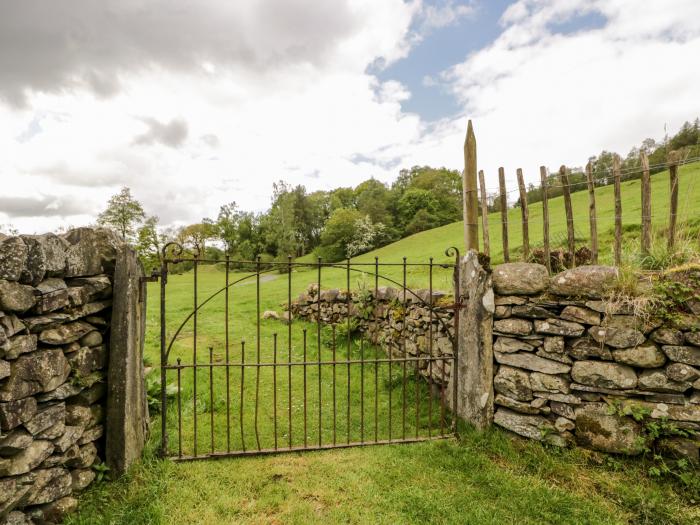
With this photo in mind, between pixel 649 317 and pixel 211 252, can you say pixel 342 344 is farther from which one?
pixel 211 252

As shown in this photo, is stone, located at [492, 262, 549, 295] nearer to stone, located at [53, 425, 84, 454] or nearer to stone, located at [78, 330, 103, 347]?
stone, located at [78, 330, 103, 347]

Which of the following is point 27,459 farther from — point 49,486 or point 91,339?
point 91,339

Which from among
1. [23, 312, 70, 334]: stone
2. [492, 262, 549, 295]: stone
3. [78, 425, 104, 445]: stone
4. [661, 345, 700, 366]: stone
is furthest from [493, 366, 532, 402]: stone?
[23, 312, 70, 334]: stone

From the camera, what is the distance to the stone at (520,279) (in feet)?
13.4

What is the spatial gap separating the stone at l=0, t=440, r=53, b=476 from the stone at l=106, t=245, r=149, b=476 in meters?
0.58

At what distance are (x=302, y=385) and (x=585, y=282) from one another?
4.45 meters

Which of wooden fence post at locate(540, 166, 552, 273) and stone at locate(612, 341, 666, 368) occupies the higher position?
wooden fence post at locate(540, 166, 552, 273)

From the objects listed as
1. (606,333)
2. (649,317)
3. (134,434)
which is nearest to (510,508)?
(606,333)

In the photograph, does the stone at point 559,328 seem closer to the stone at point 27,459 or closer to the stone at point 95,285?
the stone at point 95,285

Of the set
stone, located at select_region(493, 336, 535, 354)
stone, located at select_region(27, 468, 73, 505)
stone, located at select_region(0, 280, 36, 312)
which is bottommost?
stone, located at select_region(27, 468, 73, 505)

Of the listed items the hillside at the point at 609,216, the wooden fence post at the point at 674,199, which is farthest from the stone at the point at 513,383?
the wooden fence post at the point at 674,199

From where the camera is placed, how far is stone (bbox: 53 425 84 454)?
2809 mm

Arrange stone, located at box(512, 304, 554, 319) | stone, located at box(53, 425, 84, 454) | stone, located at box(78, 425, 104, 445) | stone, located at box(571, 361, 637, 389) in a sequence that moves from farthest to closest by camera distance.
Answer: stone, located at box(512, 304, 554, 319) < stone, located at box(571, 361, 637, 389) < stone, located at box(78, 425, 104, 445) < stone, located at box(53, 425, 84, 454)

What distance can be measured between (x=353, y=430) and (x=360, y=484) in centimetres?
126
